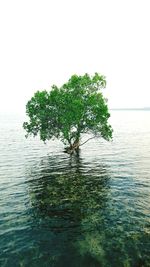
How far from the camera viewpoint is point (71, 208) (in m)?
33.4

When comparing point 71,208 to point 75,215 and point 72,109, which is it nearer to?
point 75,215

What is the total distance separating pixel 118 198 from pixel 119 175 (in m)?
12.3

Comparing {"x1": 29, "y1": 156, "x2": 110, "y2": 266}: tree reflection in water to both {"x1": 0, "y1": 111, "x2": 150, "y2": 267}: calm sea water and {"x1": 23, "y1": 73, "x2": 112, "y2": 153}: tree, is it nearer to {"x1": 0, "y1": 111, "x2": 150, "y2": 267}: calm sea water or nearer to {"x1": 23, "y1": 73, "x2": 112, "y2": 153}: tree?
{"x1": 0, "y1": 111, "x2": 150, "y2": 267}: calm sea water

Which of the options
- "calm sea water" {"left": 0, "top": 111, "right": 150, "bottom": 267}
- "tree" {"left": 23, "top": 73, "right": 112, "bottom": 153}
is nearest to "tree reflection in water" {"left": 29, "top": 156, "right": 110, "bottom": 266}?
"calm sea water" {"left": 0, "top": 111, "right": 150, "bottom": 267}

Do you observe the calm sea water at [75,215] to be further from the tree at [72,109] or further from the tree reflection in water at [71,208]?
the tree at [72,109]

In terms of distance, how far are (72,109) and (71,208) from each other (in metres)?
35.4

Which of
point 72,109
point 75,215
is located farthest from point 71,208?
point 72,109

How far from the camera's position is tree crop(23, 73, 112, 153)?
6538 centimetres

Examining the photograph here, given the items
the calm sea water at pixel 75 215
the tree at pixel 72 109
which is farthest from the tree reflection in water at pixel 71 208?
the tree at pixel 72 109

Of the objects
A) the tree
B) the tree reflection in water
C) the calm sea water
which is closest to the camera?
the calm sea water

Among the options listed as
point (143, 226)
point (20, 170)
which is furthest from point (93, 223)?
point (20, 170)

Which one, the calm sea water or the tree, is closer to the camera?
the calm sea water

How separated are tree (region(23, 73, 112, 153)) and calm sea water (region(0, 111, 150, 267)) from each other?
39.5 feet

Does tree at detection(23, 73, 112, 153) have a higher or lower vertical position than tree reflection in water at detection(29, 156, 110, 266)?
higher
